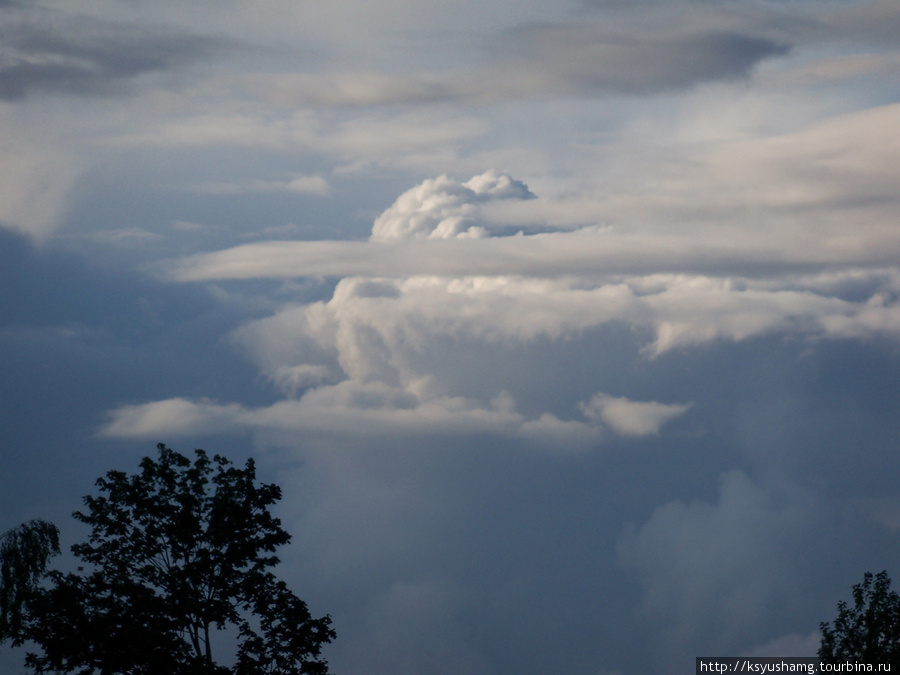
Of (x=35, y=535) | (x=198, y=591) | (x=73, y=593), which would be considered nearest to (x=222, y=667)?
(x=198, y=591)

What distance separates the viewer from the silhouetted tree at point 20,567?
50719mm

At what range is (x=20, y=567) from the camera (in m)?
51.8

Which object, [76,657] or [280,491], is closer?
[76,657]

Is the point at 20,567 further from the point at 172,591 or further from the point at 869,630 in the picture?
the point at 869,630

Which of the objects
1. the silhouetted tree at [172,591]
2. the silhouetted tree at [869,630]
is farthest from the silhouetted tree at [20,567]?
the silhouetted tree at [869,630]

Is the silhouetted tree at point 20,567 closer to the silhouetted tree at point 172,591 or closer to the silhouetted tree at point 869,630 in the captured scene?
the silhouetted tree at point 172,591

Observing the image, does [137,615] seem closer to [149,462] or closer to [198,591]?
[198,591]

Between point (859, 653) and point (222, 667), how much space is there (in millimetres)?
28008

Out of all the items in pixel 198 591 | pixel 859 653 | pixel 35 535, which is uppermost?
pixel 35 535

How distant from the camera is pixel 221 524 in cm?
5244

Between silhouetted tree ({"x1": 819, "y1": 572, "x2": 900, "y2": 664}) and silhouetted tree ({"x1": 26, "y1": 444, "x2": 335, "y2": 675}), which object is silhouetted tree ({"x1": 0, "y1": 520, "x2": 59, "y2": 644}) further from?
silhouetted tree ({"x1": 819, "y1": 572, "x2": 900, "y2": 664})

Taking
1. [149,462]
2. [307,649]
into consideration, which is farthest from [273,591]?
[149,462]

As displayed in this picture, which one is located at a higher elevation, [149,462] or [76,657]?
[149,462]

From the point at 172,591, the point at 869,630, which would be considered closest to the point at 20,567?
the point at 172,591
